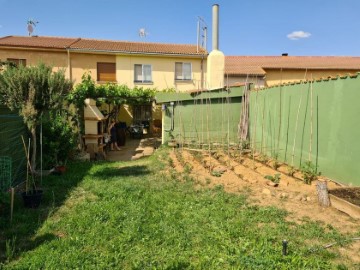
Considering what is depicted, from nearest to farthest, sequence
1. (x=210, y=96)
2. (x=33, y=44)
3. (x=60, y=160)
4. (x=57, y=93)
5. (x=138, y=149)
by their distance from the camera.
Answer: (x=57, y=93)
(x=60, y=160)
(x=210, y=96)
(x=138, y=149)
(x=33, y=44)

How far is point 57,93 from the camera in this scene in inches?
253

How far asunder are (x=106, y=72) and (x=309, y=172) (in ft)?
45.2

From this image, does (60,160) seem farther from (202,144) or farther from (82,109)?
(202,144)

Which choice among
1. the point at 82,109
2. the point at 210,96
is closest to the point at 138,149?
the point at 82,109

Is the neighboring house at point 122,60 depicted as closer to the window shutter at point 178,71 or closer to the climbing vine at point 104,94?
the window shutter at point 178,71

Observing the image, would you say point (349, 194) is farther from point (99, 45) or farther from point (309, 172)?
point (99, 45)

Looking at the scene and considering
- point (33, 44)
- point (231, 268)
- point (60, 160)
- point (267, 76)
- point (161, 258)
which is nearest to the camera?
point (231, 268)

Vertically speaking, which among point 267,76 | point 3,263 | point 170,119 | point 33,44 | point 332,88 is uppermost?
point 33,44

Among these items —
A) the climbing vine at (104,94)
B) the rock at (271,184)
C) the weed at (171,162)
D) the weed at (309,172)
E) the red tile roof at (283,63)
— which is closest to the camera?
the rock at (271,184)

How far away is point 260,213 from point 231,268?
1792 mm

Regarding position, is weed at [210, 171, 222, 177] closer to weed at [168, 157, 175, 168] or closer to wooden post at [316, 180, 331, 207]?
weed at [168, 157, 175, 168]

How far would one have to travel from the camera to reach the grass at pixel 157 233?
3463 millimetres

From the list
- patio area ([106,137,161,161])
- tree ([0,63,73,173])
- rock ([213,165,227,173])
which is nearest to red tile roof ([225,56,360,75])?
patio area ([106,137,161,161])

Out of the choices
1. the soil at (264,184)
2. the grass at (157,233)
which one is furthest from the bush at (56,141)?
the soil at (264,184)
